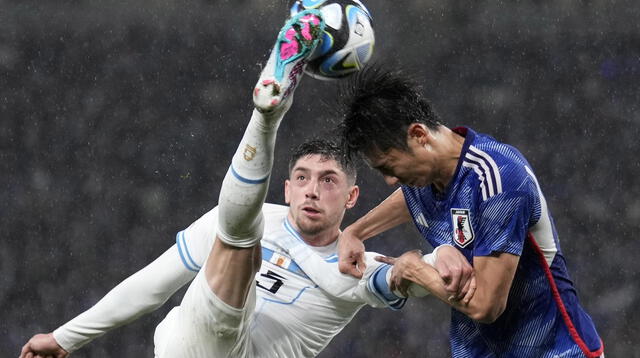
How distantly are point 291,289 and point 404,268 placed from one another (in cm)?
76

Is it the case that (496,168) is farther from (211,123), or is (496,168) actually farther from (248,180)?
(211,123)

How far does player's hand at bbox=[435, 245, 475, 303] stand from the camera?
256 cm

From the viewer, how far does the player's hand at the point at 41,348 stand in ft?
11.3

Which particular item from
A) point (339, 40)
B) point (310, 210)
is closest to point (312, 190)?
point (310, 210)

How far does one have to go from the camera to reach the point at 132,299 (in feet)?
11.2

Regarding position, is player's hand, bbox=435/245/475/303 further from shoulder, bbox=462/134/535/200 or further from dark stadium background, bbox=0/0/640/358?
dark stadium background, bbox=0/0/640/358

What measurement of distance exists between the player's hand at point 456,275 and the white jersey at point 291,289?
70 cm

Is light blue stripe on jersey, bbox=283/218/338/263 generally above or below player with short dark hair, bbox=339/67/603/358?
below

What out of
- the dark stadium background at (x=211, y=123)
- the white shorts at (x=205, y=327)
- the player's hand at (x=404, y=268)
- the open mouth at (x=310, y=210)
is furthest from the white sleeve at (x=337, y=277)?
the dark stadium background at (x=211, y=123)

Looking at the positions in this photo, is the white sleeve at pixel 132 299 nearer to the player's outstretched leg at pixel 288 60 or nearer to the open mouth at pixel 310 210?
the open mouth at pixel 310 210

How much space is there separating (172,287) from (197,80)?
195cm

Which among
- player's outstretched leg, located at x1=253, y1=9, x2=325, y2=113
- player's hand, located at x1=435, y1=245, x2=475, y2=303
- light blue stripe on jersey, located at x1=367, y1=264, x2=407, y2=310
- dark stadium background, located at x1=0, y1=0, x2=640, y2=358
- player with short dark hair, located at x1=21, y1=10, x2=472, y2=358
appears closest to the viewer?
player's outstretched leg, located at x1=253, y1=9, x2=325, y2=113

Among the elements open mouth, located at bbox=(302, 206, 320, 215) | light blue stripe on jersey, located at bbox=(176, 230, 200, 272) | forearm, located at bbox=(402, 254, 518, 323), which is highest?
forearm, located at bbox=(402, 254, 518, 323)

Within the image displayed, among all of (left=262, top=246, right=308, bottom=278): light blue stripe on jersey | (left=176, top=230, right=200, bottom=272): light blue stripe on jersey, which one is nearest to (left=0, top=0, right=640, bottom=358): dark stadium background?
(left=262, top=246, right=308, bottom=278): light blue stripe on jersey
